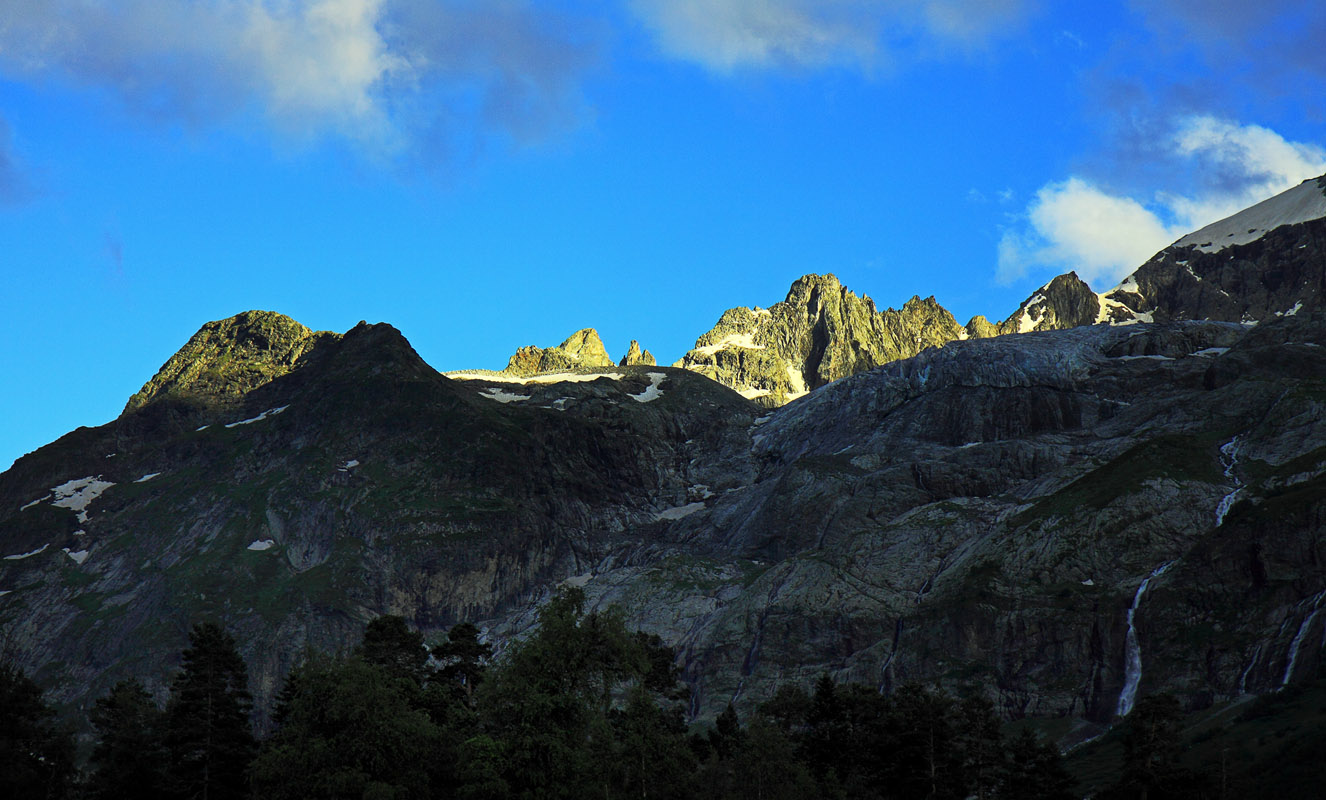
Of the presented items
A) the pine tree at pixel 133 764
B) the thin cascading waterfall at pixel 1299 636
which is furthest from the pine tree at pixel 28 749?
the thin cascading waterfall at pixel 1299 636

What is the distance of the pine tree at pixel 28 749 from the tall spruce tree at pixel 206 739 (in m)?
11.1

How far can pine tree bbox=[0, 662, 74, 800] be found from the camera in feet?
324

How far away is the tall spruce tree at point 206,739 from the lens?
101 meters

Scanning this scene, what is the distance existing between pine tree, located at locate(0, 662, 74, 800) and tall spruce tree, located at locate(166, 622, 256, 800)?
1105 cm

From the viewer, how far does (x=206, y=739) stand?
102m

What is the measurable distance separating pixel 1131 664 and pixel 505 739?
459ft

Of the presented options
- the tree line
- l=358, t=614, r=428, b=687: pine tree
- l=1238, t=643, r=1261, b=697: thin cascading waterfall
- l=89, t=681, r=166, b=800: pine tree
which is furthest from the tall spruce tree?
l=1238, t=643, r=1261, b=697: thin cascading waterfall

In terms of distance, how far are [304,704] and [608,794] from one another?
2122 centimetres

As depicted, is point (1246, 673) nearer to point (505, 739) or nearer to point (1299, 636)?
point (1299, 636)

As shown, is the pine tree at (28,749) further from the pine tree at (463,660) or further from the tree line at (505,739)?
the pine tree at (463,660)

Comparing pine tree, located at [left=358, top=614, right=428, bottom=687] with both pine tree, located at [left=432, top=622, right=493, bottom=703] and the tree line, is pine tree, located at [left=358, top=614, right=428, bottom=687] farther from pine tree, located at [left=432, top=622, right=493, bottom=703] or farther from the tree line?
pine tree, located at [left=432, top=622, right=493, bottom=703]

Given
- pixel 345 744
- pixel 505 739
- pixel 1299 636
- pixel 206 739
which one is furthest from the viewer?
pixel 1299 636

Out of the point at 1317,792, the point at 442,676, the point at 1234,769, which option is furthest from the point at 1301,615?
the point at 442,676

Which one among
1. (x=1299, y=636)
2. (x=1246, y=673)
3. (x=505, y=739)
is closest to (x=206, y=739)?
(x=505, y=739)
